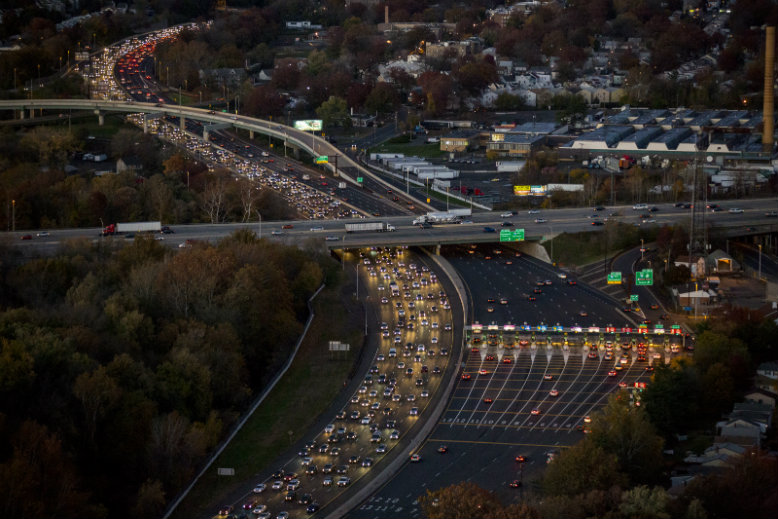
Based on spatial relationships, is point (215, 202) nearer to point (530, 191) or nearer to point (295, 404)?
point (530, 191)

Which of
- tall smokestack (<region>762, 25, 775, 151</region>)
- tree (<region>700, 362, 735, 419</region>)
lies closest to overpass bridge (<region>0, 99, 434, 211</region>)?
tall smokestack (<region>762, 25, 775, 151</region>)

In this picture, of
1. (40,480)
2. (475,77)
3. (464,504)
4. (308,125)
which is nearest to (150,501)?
(40,480)

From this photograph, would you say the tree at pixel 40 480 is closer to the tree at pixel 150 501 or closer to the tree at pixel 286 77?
the tree at pixel 150 501

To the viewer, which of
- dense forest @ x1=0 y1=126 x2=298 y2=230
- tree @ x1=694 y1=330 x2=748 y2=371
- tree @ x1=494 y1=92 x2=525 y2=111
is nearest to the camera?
tree @ x1=694 y1=330 x2=748 y2=371

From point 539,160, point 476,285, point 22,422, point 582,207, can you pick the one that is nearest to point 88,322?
point 22,422

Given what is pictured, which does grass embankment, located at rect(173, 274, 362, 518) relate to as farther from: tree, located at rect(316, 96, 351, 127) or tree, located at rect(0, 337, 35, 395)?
tree, located at rect(316, 96, 351, 127)

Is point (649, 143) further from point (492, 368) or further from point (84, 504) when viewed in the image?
point (84, 504)
